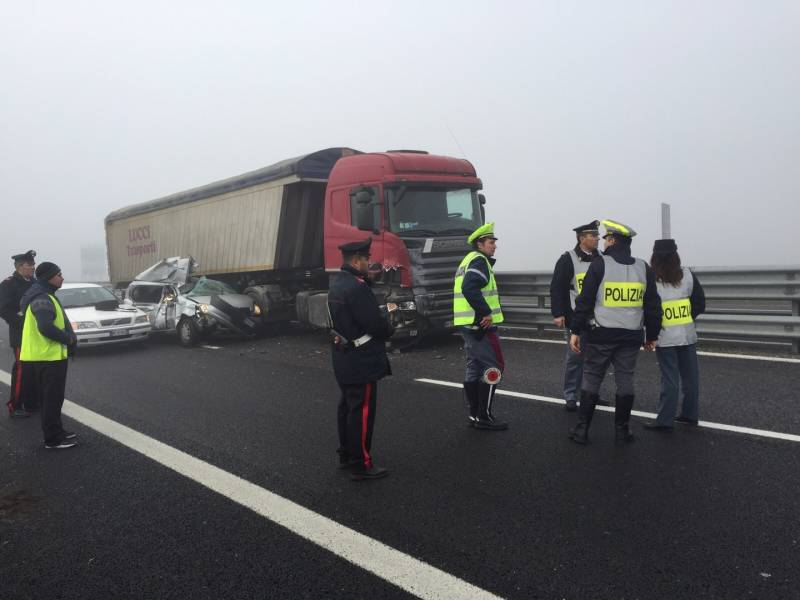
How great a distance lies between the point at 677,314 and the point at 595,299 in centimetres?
84

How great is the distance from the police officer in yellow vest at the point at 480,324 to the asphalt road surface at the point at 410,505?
306mm

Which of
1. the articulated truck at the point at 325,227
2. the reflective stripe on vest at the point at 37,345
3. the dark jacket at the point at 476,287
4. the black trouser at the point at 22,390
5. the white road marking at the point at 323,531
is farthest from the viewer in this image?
the articulated truck at the point at 325,227

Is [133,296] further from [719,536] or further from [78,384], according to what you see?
[719,536]

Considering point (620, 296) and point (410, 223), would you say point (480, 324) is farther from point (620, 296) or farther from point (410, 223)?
point (410, 223)

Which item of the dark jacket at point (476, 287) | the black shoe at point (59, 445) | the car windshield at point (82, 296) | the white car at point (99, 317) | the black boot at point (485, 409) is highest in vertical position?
the dark jacket at point (476, 287)

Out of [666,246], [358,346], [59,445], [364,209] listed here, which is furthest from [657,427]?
[364,209]

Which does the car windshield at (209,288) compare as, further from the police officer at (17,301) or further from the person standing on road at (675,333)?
the person standing on road at (675,333)

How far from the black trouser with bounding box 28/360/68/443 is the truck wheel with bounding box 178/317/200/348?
6.85m

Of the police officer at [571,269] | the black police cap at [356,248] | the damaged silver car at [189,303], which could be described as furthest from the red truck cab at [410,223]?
the black police cap at [356,248]

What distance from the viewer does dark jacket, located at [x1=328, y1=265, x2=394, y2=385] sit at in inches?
180

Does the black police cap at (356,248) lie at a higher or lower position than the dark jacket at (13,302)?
higher

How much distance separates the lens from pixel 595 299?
17.2 feet

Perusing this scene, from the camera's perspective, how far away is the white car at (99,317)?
1223 cm

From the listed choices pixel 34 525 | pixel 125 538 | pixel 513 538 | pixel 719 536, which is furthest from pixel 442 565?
pixel 34 525
